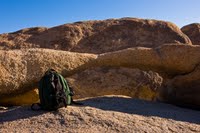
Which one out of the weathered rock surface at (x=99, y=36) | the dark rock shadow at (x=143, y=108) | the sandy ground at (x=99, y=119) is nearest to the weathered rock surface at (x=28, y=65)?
the sandy ground at (x=99, y=119)

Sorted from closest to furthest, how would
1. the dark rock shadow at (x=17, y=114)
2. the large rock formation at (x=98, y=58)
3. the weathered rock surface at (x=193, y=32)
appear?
the dark rock shadow at (x=17, y=114), the large rock formation at (x=98, y=58), the weathered rock surface at (x=193, y=32)

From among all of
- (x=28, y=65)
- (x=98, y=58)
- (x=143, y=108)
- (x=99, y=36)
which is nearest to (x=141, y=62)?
(x=98, y=58)

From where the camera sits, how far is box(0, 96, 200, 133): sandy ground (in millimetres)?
5801

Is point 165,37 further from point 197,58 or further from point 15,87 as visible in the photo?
point 15,87

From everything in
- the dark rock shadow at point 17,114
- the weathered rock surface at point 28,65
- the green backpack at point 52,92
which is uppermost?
the weathered rock surface at point 28,65

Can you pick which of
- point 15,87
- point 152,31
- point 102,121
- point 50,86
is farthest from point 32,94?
point 152,31

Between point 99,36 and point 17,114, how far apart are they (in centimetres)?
615

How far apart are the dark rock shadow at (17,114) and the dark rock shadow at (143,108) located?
100 cm

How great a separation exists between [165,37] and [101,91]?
11.9 feet

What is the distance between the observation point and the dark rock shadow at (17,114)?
20.5ft

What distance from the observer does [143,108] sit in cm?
734

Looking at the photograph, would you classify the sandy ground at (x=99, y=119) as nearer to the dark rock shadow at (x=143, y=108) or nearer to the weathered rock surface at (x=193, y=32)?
the dark rock shadow at (x=143, y=108)

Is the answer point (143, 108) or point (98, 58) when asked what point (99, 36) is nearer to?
point (98, 58)

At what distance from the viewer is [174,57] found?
27.6 ft
